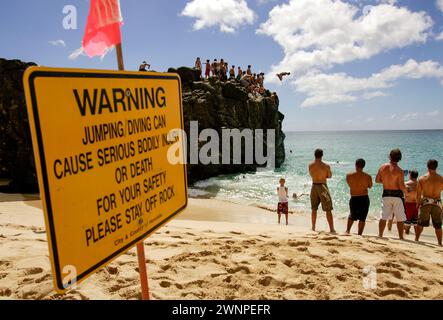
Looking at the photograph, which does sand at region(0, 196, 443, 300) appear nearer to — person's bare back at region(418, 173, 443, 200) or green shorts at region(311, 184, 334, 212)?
person's bare back at region(418, 173, 443, 200)

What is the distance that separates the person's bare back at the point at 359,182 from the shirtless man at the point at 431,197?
1027mm

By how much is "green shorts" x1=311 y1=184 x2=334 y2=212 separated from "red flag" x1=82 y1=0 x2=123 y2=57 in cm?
629

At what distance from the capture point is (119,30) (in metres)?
2.02

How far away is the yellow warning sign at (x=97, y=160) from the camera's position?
138cm

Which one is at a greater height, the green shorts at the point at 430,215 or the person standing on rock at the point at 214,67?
the person standing on rock at the point at 214,67

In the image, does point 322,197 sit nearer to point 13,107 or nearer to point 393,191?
point 393,191

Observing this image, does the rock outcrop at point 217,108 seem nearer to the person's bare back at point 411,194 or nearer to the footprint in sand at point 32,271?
the person's bare back at point 411,194

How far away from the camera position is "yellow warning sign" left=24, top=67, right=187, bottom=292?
4.53ft

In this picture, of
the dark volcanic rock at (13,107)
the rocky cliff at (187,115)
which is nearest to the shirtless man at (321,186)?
the rocky cliff at (187,115)

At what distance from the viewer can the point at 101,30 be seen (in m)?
1.98

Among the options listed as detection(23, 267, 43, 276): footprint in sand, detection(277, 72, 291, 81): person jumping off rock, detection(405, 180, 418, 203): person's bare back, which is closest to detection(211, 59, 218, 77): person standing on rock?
detection(277, 72, 291, 81): person jumping off rock

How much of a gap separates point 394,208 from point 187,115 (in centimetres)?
1827

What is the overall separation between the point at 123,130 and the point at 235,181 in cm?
2024
